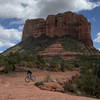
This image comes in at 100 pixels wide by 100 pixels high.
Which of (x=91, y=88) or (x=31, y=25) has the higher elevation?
(x=31, y=25)

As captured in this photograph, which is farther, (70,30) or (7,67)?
(70,30)

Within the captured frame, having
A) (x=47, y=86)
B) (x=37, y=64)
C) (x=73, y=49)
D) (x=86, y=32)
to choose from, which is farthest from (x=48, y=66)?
(x=86, y=32)

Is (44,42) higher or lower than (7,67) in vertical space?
higher

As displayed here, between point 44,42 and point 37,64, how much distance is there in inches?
1852

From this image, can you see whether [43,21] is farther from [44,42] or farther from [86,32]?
[86,32]

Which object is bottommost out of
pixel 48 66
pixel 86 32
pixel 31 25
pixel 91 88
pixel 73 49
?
pixel 91 88

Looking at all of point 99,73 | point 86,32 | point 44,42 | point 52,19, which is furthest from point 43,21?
point 99,73

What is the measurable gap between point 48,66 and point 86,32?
187 ft

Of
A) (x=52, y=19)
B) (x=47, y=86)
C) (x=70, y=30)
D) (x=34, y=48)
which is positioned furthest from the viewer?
(x=52, y=19)

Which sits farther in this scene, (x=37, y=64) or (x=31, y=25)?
(x=31, y=25)

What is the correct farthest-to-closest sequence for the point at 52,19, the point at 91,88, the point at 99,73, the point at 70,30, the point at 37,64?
the point at 52,19 < the point at 70,30 < the point at 37,64 < the point at 99,73 < the point at 91,88

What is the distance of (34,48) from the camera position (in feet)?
221

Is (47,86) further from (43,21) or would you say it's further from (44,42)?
(43,21)

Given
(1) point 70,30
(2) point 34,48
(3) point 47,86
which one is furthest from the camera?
(1) point 70,30
